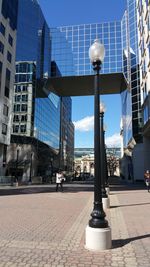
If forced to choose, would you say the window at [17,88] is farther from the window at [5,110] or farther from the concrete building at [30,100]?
the window at [5,110]

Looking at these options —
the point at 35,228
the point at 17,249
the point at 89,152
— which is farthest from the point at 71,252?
the point at 89,152

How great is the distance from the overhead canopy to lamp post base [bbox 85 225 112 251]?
2782 inches

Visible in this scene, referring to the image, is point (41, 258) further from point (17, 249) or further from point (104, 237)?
point (104, 237)

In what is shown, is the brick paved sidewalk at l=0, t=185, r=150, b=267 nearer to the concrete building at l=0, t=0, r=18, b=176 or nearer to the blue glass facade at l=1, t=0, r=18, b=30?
the concrete building at l=0, t=0, r=18, b=176

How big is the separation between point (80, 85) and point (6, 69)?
103ft

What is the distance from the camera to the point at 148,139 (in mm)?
51031

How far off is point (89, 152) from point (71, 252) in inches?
7431

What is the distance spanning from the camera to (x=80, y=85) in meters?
83.9

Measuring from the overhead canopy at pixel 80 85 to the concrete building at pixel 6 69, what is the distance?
18.3m

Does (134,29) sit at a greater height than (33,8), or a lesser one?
lesser

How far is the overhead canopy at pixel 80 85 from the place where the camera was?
3103 inches

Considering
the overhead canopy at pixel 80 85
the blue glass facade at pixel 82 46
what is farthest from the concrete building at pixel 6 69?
the blue glass facade at pixel 82 46

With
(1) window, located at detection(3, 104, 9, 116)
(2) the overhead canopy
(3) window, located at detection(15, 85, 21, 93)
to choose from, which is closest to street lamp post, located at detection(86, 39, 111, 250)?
(1) window, located at detection(3, 104, 9, 116)

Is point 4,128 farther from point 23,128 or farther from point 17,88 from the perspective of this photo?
point 17,88
